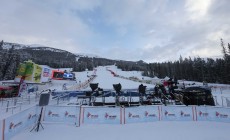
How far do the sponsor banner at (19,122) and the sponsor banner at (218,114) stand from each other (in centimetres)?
1252

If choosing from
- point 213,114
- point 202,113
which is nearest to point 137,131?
point 202,113

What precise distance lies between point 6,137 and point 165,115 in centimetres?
995

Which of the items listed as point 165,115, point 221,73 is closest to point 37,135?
point 165,115

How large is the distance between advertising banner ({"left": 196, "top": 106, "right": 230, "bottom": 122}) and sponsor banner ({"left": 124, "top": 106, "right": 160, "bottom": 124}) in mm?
3309

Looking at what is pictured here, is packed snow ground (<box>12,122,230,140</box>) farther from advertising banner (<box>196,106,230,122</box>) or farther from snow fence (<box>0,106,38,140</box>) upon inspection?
advertising banner (<box>196,106,230,122</box>)

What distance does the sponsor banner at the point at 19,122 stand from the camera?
7634 mm

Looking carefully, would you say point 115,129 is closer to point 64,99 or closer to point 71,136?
point 71,136

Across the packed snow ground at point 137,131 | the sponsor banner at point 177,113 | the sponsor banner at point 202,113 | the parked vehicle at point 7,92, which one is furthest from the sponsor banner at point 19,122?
the parked vehicle at point 7,92

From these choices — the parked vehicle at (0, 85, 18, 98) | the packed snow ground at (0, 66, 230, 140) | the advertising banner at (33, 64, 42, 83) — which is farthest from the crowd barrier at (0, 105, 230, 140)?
the advertising banner at (33, 64, 42, 83)

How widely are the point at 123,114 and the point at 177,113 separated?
4.15 meters

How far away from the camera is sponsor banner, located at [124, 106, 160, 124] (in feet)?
36.9

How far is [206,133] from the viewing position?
905cm

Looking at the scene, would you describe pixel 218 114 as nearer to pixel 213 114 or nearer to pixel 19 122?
pixel 213 114

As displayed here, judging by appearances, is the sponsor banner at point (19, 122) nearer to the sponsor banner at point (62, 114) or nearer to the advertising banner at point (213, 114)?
the sponsor banner at point (62, 114)
